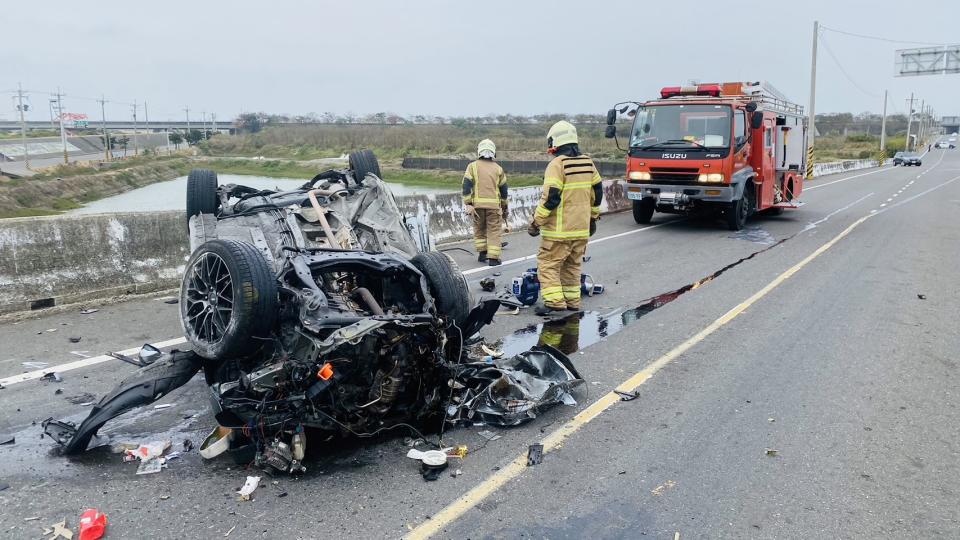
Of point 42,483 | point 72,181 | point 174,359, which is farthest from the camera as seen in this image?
point 72,181

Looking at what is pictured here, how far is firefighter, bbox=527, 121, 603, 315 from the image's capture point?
23.3 feet

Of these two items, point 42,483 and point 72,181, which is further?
point 72,181

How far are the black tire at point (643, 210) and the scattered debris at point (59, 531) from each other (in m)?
12.9

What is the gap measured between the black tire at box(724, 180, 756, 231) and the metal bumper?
0.49 meters

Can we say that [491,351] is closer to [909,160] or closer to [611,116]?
Result: [611,116]

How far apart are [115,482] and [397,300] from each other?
6.49 feet

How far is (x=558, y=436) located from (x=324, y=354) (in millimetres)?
1518

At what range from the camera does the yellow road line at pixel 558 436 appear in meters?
3.22

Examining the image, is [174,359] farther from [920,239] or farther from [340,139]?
[340,139]

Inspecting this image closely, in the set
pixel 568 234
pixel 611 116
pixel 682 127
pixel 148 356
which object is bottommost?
pixel 148 356

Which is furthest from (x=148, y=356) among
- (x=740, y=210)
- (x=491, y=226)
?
(x=740, y=210)

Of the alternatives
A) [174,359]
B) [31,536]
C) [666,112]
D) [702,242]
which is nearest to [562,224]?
[174,359]

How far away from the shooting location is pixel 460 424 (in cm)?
434

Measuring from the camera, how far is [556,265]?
7.26 m
